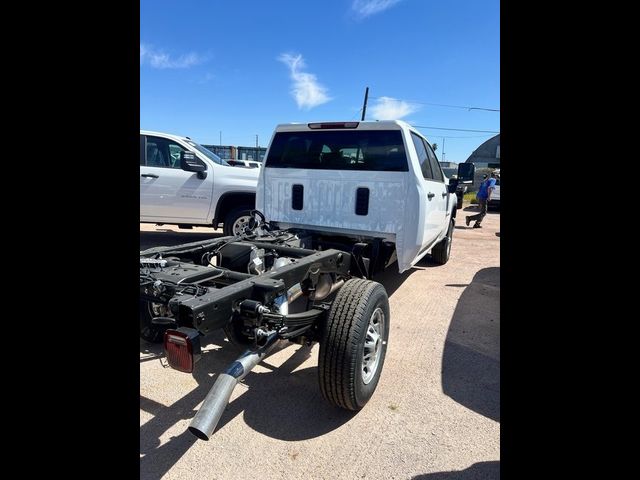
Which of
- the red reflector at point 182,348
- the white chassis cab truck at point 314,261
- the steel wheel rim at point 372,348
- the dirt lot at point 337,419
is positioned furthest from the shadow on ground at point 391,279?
the red reflector at point 182,348

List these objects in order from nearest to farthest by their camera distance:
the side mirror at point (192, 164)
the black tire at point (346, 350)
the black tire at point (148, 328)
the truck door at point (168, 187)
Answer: the black tire at point (346, 350) → the black tire at point (148, 328) → the side mirror at point (192, 164) → the truck door at point (168, 187)

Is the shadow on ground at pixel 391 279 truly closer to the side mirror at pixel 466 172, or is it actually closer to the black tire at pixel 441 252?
the black tire at pixel 441 252

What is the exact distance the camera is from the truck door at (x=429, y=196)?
15.0 ft

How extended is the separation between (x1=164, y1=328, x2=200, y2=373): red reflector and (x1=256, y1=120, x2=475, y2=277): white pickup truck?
260 cm

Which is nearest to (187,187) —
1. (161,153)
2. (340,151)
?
(161,153)

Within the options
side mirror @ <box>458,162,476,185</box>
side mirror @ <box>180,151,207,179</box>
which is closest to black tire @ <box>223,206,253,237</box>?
side mirror @ <box>180,151,207,179</box>

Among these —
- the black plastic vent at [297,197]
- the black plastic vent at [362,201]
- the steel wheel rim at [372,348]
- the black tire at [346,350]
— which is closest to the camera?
the black tire at [346,350]

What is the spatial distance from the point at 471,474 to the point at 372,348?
38.2 inches

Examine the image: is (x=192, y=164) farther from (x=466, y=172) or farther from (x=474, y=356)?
(x=474, y=356)

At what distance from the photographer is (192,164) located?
6.50 m

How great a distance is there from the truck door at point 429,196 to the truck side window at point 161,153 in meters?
4.46
